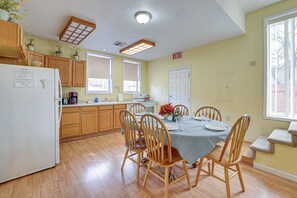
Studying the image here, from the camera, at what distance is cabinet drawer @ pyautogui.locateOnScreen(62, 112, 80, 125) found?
329 cm

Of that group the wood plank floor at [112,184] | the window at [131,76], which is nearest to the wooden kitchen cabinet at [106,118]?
the window at [131,76]

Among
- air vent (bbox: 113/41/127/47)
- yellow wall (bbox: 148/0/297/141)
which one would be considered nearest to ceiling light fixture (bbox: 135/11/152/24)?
air vent (bbox: 113/41/127/47)

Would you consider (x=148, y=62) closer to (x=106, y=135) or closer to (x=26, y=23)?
(x=106, y=135)

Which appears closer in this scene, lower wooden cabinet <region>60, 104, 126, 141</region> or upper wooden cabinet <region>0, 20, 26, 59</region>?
upper wooden cabinet <region>0, 20, 26, 59</region>

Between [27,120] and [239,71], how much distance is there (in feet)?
13.8

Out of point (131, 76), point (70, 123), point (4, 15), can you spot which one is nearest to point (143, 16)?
point (4, 15)

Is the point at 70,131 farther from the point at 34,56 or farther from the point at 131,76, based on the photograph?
the point at 131,76

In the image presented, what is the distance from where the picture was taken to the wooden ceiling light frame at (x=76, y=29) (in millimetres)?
2499

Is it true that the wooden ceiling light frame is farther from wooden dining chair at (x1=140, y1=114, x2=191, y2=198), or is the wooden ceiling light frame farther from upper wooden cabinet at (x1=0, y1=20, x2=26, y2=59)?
wooden dining chair at (x1=140, y1=114, x2=191, y2=198)

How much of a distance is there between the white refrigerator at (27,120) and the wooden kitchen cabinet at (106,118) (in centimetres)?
162

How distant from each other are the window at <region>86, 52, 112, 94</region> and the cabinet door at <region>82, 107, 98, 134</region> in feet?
2.65

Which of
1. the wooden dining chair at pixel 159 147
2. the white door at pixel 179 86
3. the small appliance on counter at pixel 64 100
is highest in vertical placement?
the white door at pixel 179 86

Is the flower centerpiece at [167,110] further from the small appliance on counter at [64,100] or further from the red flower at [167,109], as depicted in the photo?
the small appliance on counter at [64,100]

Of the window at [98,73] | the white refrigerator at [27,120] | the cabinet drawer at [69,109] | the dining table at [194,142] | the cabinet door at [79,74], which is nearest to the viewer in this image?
the dining table at [194,142]
